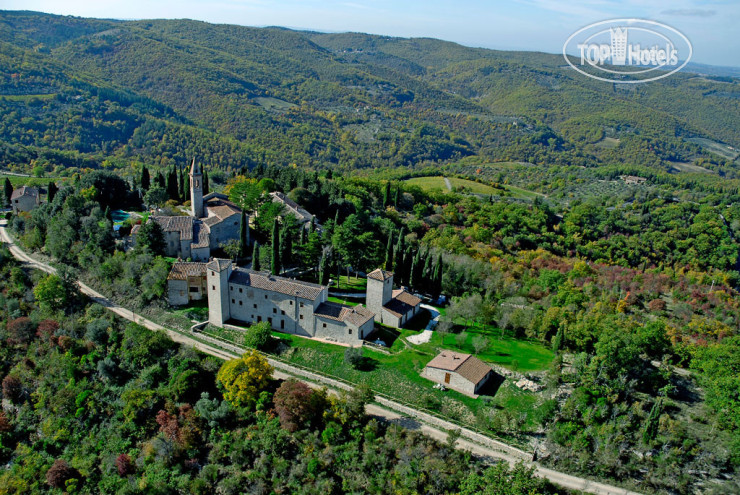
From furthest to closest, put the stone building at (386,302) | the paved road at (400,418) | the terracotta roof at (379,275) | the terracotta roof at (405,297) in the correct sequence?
the terracotta roof at (405,297)
the stone building at (386,302)
the terracotta roof at (379,275)
the paved road at (400,418)

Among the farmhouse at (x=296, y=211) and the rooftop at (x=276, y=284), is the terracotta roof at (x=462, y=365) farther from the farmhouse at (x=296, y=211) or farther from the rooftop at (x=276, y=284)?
the farmhouse at (x=296, y=211)

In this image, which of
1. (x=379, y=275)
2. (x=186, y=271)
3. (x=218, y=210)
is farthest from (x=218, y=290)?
(x=218, y=210)

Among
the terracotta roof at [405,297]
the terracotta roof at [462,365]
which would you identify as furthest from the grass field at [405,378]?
the terracotta roof at [405,297]

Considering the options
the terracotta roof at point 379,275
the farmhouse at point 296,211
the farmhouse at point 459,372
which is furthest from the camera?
the farmhouse at point 296,211

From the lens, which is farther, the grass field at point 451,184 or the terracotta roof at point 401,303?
the grass field at point 451,184

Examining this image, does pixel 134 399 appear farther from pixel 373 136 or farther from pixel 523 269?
pixel 373 136
